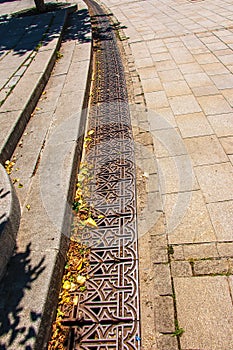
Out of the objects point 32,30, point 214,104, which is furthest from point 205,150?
point 32,30

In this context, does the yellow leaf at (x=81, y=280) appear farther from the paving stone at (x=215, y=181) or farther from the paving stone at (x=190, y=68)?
the paving stone at (x=190, y=68)

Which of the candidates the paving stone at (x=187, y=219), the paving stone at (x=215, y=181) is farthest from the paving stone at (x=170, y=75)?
the paving stone at (x=187, y=219)

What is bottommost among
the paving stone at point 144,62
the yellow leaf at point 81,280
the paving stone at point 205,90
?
the yellow leaf at point 81,280

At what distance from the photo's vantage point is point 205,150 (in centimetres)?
466

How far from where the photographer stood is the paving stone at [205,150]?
4.46 meters

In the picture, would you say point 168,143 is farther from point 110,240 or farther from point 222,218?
point 110,240

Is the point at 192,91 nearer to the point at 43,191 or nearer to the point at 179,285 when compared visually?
the point at 43,191

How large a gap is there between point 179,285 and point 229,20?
32.9 feet

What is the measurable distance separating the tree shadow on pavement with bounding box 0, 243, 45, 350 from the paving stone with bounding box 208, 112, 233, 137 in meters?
3.59

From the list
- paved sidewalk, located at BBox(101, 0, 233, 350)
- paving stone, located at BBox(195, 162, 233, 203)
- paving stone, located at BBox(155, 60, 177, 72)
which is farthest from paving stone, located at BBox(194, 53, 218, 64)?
paving stone, located at BBox(195, 162, 233, 203)

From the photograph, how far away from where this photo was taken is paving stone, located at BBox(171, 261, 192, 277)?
122 inches

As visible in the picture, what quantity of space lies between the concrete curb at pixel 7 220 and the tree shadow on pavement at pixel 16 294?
0.37 ft

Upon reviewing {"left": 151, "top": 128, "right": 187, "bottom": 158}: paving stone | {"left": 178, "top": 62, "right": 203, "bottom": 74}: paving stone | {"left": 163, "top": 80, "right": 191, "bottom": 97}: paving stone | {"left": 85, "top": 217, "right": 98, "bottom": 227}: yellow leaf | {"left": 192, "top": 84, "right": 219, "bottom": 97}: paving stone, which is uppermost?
{"left": 178, "top": 62, "right": 203, "bottom": 74}: paving stone

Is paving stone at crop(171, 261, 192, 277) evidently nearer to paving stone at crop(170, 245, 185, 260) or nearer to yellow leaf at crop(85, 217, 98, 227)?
paving stone at crop(170, 245, 185, 260)
